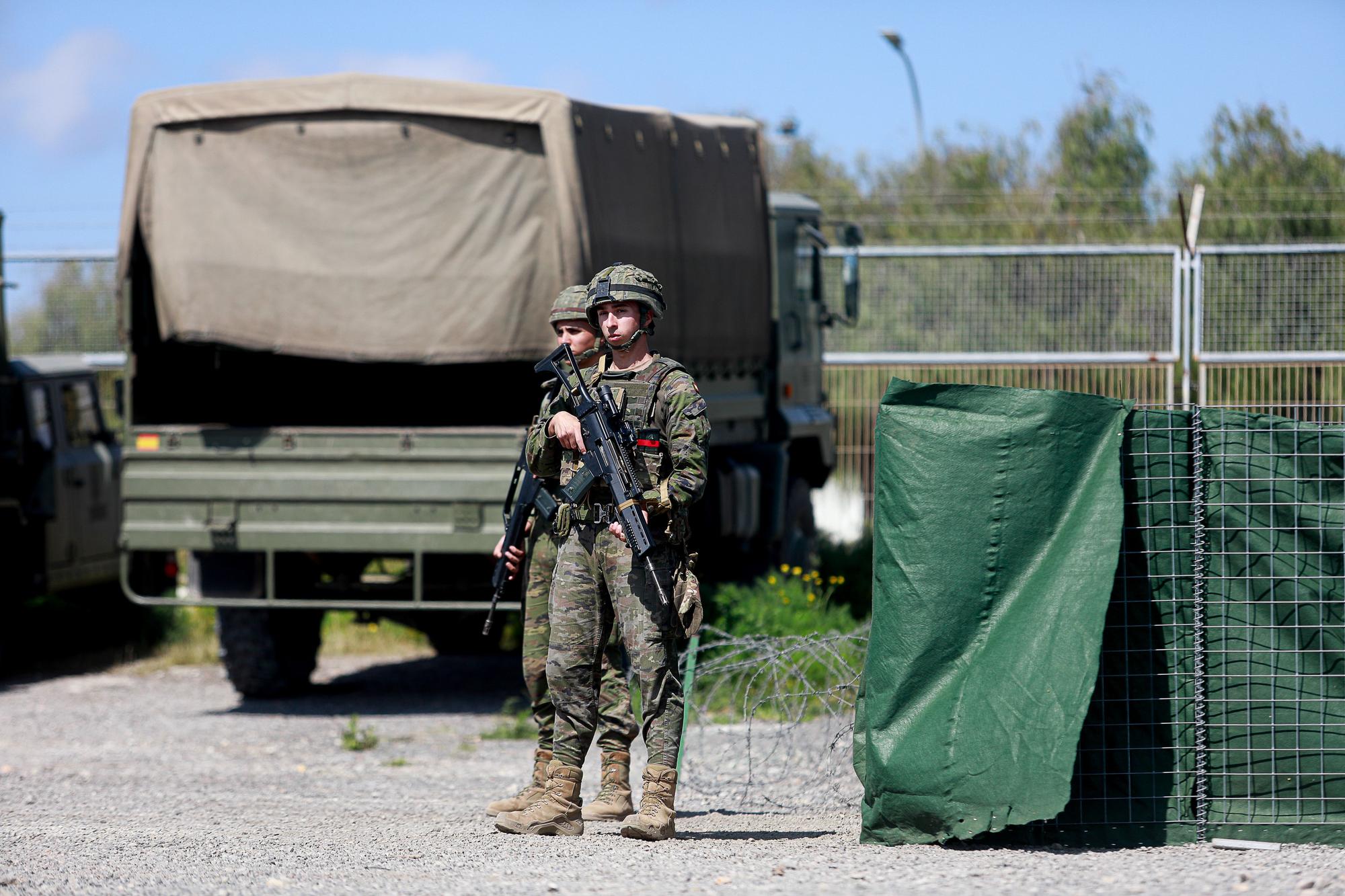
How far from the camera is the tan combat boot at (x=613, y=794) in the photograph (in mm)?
6270

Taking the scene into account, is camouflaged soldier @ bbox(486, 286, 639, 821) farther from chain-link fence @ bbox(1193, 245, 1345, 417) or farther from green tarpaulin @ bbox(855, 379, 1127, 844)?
chain-link fence @ bbox(1193, 245, 1345, 417)

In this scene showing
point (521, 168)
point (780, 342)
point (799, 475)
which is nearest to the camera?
point (521, 168)

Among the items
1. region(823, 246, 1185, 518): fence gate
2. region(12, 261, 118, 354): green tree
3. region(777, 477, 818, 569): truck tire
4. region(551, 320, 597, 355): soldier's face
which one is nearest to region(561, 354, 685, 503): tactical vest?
region(551, 320, 597, 355): soldier's face

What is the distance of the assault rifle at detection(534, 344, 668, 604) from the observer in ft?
19.0

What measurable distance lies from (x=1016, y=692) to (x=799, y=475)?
773cm

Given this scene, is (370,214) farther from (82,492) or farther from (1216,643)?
(1216,643)

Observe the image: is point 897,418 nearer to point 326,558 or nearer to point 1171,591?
point 1171,591

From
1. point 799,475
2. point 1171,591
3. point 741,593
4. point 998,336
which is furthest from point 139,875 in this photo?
point 998,336

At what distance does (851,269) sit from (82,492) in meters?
5.71

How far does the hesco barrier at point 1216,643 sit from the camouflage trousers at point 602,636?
729 millimetres

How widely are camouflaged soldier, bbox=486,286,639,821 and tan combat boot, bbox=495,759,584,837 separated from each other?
4.7 inches

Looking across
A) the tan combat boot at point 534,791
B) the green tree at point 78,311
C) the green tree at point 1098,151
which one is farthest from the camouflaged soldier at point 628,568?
the green tree at point 1098,151

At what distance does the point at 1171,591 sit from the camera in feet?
18.5

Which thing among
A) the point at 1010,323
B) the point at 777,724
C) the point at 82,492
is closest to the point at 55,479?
the point at 82,492
